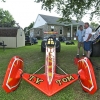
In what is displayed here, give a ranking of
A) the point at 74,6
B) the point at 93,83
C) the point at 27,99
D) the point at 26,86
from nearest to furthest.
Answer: the point at 93,83 → the point at 27,99 → the point at 26,86 → the point at 74,6

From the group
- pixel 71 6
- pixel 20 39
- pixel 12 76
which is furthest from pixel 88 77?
pixel 20 39

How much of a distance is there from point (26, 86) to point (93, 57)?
5856 millimetres

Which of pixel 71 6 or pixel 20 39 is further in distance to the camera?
pixel 20 39

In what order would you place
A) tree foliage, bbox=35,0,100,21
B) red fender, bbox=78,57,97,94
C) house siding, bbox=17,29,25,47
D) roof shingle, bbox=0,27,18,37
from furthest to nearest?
house siding, bbox=17,29,25,47
roof shingle, bbox=0,27,18,37
tree foliage, bbox=35,0,100,21
red fender, bbox=78,57,97,94

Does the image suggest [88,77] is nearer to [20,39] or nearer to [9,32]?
[9,32]

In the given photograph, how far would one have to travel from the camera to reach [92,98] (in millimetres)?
4164

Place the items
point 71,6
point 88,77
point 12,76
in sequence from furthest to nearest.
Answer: point 71,6 < point 12,76 < point 88,77

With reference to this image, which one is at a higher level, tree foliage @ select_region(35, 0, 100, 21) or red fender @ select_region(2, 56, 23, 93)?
tree foliage @ select_region(35, 0, 100, 21)

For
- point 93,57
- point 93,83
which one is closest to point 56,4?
point 93,57

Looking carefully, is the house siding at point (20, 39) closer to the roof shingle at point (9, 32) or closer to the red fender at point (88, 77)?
the roof shingle at point (9, 32)

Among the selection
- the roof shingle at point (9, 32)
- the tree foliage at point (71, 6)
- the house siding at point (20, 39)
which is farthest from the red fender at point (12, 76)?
the house siding at point (20, 39)

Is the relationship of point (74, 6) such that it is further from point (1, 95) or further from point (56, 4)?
point (1, 95)

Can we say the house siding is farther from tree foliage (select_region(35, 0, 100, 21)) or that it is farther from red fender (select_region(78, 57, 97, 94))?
red fender (select_region(78, 57, 97, 94))

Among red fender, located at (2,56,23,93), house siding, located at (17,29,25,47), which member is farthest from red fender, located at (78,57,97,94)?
house siding, located at (17,29,25,47)
